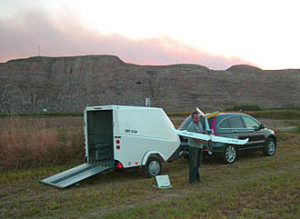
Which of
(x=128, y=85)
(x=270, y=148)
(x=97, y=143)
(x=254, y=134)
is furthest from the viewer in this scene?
(x=128, y=85)

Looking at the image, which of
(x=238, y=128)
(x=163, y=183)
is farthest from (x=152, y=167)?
(x=238, y=128)

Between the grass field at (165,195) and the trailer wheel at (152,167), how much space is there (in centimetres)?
39

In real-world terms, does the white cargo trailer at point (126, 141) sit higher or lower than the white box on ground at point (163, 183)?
higher

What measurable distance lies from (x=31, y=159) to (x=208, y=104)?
195ft

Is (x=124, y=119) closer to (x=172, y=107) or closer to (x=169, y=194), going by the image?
(x=169, y=194)

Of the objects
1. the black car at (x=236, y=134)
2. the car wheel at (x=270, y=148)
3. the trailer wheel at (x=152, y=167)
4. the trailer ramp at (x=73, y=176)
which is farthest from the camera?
the car wheel at (x=270, y=148)

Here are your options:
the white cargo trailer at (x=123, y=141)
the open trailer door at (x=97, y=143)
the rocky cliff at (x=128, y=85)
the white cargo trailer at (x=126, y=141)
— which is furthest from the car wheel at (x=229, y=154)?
the rocky cliff at (x=128, y=85)

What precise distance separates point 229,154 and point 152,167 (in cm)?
310

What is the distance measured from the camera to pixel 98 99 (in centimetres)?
6638

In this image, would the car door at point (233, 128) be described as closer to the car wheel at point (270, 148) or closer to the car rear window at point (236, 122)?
the car rear window at point (236, 122)

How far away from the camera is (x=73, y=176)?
300 inches

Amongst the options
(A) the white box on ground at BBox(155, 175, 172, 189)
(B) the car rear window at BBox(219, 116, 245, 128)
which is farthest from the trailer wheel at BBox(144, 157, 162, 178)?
(B) the car rear window at BBox(219, 116, 245, 128)

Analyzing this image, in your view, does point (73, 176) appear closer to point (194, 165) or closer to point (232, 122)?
point (194, 165)

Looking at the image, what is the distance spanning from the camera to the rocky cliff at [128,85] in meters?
66.5
